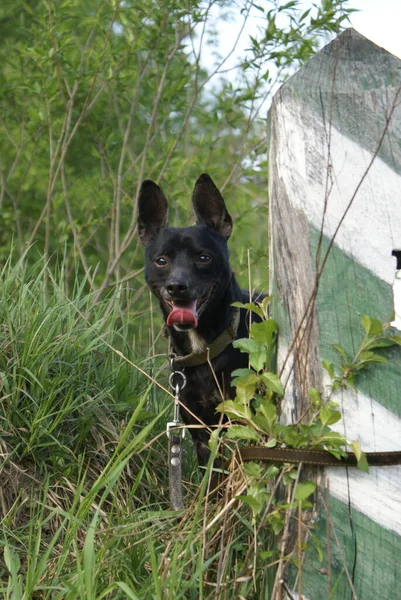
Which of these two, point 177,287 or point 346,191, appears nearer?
point 346,191

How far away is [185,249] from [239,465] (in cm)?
213

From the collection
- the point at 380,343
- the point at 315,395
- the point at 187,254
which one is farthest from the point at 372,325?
the point at 187,254

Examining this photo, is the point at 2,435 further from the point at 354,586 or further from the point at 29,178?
the point at 29,178

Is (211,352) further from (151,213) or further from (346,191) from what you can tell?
(346,191)

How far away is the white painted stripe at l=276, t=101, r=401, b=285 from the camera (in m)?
1.97

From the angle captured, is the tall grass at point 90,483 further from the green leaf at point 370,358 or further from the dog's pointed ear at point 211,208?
the dog's pointed ear at point 211,208

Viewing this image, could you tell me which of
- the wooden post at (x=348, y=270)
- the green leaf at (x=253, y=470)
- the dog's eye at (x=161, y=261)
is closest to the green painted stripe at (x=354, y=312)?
the wooden post at (x=348, y=270)

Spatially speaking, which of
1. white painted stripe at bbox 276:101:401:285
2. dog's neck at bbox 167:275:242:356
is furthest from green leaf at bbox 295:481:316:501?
dog's neck at bbox 167:275:242:356

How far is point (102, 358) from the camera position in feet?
12.5

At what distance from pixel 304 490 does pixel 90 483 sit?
5.14ft

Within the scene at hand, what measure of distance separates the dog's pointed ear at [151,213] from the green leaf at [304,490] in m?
2.57

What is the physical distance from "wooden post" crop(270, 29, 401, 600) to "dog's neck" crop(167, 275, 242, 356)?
1988 mm

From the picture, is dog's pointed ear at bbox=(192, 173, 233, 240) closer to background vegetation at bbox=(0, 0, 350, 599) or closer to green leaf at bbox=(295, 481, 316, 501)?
background vegetation at bbox=(0, 0, 350, 599)

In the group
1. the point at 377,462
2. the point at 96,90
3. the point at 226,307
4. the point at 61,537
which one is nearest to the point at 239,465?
the point at 377,462
